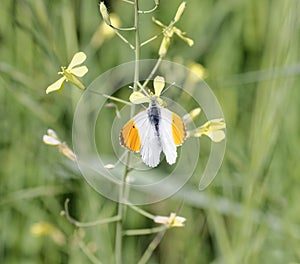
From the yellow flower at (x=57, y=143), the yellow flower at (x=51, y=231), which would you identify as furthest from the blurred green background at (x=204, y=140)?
the yellow flower at (x=57, y=143)

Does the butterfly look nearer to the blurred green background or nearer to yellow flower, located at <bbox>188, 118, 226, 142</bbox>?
yellow flower, located at <bbox>188, 118, 226, 142</bbox>

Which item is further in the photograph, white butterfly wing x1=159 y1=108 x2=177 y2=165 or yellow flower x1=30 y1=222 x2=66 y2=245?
yellow flower x1=30 y1=222 x2=66 y2=245

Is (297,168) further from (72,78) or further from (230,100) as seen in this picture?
(72,78)

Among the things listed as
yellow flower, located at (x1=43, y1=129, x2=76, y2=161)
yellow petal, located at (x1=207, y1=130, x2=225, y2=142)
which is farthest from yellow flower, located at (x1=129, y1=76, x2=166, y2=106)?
yellow flower, located at (x1=43, y1=129, x2=76, y2=161)

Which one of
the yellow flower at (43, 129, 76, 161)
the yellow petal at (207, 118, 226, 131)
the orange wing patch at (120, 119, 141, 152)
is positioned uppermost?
the yellow flower at (43, 129, 76, 161)

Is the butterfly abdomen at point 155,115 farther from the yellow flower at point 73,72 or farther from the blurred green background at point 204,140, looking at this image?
the blurred green background at point 204,140

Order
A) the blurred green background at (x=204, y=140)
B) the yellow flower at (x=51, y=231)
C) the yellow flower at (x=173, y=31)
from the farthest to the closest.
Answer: the yellow flower at (x=51, y=231) < the blurred green background at (x=204, y=140) < the yellow flower at (x=173, y=31)

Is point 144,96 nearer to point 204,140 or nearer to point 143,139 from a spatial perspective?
point 143,139

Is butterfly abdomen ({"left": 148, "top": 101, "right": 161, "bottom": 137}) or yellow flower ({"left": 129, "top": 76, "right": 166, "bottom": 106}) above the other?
yellow flower ({"left": 129, "top": 76, "right": 166, "bottom": 106})
